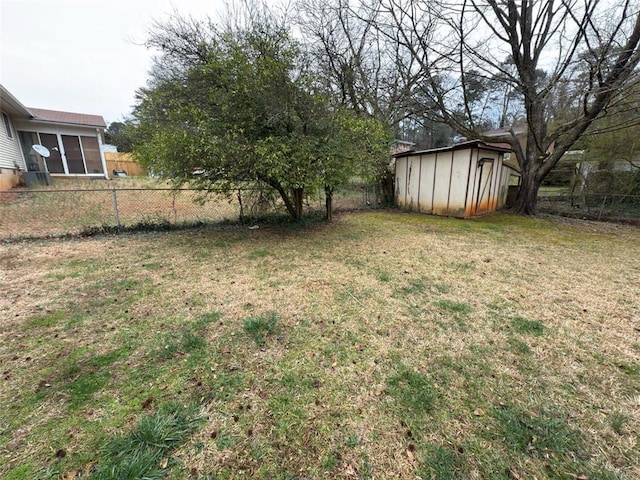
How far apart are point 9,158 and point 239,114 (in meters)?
12.3

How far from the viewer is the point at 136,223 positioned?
6520 millimetres

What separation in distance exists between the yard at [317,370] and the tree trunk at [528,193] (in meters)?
5.88

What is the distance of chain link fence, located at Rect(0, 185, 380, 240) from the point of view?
19.6 feet

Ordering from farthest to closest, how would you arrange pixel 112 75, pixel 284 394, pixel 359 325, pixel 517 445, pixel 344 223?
1. pixel 112 75
2. pixel 344 223
3. pixel 359 325
4. pixel 284 394
5. pixel 517 445

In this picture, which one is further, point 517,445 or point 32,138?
point 32,138

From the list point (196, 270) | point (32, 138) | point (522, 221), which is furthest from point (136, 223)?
point (32, 138)

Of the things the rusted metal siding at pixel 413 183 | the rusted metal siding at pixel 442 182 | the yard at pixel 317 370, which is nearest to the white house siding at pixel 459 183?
the rusted metal siding at pixel 442 182

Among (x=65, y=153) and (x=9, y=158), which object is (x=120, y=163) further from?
(x=9, y=158)

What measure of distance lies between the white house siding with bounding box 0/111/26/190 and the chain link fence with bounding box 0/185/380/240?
4.68 ft

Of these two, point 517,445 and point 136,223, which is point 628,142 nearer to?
point 517,445

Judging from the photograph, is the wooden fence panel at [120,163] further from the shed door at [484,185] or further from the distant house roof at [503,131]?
the distant house roof at [503,131]

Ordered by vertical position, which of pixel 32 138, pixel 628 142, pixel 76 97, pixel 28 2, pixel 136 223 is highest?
pixel 76 97

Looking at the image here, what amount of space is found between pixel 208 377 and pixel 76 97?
29.6 m

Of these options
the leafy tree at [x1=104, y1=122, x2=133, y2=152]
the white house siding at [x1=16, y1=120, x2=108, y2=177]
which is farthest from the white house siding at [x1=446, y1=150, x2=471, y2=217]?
the white house siding at [x1=16, y1=120, x2=108, y2=177]
